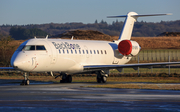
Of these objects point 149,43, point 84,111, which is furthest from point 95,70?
point 149,43

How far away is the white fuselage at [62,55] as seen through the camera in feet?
79.4

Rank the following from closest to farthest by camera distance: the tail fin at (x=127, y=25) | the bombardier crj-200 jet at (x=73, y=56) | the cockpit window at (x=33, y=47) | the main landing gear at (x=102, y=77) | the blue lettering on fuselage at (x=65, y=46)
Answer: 1. the bombardier crj-200 jet at (x=73, y=56)
2. the cockpit window at (x=33, y=47)
3. the blue lettering on fuselage at (x=65, y=46)
4. the main landing gear at (x=102, y=77)
5. the tail fin at (x=127, y=25)

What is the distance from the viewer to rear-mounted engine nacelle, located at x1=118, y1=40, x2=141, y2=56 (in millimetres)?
33000

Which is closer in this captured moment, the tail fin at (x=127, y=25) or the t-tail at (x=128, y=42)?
the t-tail at (x=128, y=42)

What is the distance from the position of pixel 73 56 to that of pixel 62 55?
58.4 inches

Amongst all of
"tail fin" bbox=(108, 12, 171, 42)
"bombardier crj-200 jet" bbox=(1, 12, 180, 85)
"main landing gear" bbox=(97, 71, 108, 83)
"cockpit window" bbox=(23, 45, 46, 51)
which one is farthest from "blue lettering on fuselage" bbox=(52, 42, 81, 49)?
"tail fin" bbox=(108, 12, 171, 42)

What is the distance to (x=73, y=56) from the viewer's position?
28234 millimetres

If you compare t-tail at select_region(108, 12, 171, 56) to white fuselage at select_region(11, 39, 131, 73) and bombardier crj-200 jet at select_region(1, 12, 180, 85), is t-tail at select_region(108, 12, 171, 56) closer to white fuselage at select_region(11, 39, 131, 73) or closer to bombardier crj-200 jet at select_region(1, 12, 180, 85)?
bombardier crj-200 jet at select_region(1, 12, 180, 85)

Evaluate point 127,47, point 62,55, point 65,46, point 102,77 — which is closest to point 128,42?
point 127,47

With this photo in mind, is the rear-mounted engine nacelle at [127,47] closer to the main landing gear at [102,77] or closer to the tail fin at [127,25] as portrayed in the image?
the tail fin at [127,25]

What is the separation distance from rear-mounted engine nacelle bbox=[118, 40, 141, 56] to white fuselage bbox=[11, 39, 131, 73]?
0.87m

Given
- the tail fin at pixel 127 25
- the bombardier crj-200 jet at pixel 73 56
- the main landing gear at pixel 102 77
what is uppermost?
the tail fin at pixel 127 25

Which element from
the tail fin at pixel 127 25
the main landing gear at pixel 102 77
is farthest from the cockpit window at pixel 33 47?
the tail fin at pixel 127 25

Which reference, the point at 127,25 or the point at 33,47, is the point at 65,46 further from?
the point at 127,25
